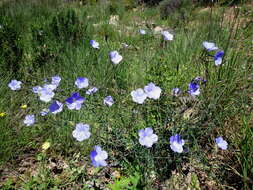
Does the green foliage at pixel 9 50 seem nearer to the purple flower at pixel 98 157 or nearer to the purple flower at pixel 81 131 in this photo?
the purple flower at pixel 81 131

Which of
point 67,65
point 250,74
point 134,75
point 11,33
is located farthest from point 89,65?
point 250,74

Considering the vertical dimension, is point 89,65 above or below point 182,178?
above

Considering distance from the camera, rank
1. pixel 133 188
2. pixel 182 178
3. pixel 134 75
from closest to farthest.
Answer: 1. pixel 133 188
2. pixel 182 178
3. pixel 134 75

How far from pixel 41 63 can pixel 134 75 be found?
1.25 meters

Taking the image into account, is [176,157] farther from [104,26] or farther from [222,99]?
[104,26]

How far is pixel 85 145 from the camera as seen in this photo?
1.68m

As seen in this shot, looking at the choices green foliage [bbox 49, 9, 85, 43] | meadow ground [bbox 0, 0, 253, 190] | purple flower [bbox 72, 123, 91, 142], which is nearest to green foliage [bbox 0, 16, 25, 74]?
meadow ground [bbox 0, 0, 253, 190]

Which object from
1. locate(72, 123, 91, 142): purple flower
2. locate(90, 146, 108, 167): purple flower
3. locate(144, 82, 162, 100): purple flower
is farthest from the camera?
locate(144, 82, 162, 100): purple flower

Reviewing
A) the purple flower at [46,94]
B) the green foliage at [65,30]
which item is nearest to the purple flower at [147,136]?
the purple flower at [46,94]

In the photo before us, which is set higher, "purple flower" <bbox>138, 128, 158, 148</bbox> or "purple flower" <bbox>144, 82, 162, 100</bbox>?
"purple flower" <bbox>144, 82, 162, 100</bbox>

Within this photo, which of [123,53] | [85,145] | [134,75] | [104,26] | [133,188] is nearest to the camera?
[133,188]

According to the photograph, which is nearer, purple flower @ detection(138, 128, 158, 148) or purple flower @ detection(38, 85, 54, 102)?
purple flower @ detection(138, 128, 158, 148)

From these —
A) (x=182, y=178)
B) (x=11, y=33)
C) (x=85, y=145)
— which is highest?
(x=11, y=33)

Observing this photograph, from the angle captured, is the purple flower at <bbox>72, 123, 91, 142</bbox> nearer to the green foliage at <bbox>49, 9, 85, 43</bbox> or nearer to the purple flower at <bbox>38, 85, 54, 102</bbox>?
the purple flower at <bbox>38, 85, 54, 102</bbox>
